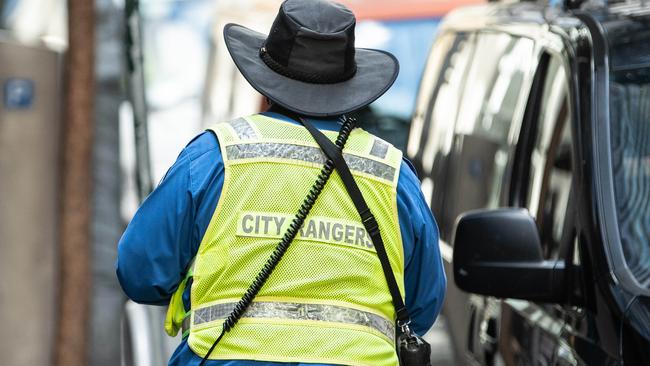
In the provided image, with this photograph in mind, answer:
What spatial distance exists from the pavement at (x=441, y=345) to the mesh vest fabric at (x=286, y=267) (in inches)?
72.4

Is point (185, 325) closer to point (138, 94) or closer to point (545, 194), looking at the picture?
point (545, 194)

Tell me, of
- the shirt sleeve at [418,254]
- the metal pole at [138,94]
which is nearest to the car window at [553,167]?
the shirt sleeve at [418,254]

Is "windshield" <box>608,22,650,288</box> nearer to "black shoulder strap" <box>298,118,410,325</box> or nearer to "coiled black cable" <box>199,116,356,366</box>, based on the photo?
"black shoulder strap" <box>298,118,410,325</box>

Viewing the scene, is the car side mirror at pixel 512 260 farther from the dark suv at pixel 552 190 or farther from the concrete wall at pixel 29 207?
the concrete wall at pixel 29 207

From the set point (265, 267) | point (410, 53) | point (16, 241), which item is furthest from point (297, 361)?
point (410, 53)

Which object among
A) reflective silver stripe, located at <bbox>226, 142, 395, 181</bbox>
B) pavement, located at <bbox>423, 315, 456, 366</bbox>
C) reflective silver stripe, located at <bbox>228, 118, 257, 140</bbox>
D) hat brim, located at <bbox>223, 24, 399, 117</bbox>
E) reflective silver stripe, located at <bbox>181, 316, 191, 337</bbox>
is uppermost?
hat brim, located at <bbox>223, 24, 399, 117</bbox>

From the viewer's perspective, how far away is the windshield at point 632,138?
4371 mm

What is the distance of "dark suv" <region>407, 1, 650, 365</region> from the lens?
428 centimetres

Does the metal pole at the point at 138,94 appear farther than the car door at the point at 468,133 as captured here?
Yes

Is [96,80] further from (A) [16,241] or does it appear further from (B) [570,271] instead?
(B) [570,271]

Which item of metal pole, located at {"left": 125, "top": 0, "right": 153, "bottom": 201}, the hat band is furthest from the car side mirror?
metal pole, located at {"left": 125, "top": 0, "right": 153, "bottom": 201}

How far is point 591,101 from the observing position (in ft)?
15.4

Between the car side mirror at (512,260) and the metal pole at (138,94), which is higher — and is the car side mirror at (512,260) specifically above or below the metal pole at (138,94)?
above

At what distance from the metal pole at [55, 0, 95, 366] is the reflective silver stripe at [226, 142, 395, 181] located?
4.60m
